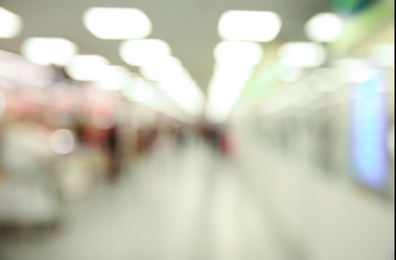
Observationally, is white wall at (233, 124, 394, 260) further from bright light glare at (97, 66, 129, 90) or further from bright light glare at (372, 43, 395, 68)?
bright light glare at (97, 66, 129, 90)

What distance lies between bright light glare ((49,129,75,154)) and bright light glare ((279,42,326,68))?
4.73 m

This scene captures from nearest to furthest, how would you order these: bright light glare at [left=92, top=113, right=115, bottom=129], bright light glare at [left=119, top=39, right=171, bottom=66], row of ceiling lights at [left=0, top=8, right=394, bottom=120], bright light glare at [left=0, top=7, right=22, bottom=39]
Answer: row of ceiling lights at [left=0, top=8, right=394, bottom=120], bright light glare at [left=0, top=7, right=22, bottom=39], bright light glare at [left=119, top=39, right=171, bottom=66], bright light glare at [left=92, top=113, right=115, bottom=129]

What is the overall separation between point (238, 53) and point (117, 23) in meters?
2.58

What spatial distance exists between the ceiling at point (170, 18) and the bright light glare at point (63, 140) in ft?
6.48

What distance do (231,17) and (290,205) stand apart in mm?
2579

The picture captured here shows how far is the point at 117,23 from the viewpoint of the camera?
5.93 metres

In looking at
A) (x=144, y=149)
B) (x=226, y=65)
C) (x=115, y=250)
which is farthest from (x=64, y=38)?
(x=144, y=149)

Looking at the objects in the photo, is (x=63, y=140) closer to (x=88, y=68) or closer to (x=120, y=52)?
(x=88, y=68)

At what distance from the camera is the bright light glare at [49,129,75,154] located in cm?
923

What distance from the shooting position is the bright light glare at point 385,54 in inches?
110

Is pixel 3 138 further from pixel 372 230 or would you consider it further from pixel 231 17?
pixel 372 230

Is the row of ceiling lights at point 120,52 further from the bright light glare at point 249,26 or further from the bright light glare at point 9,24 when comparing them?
the bright light glare at point 249,26

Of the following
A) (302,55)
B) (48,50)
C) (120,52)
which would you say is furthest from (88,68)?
(302,55)

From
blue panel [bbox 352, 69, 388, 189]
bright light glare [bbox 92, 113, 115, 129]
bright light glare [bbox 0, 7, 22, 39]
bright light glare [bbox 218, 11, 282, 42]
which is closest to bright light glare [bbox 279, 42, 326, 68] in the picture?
bright light glare [bbox 218, 11, 282, 42]
